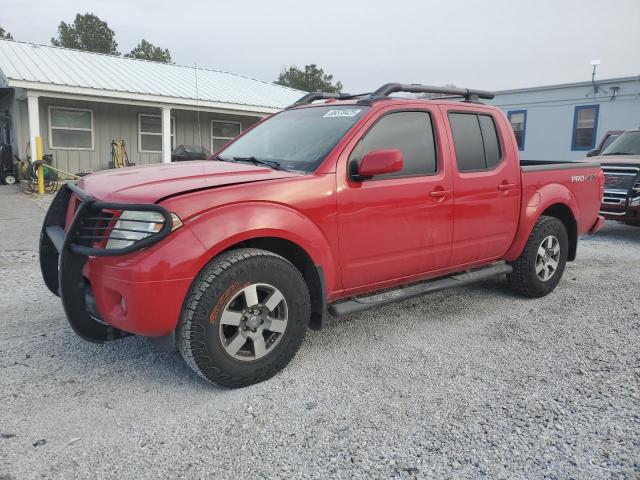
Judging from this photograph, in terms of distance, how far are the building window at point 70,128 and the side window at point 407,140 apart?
14.6m

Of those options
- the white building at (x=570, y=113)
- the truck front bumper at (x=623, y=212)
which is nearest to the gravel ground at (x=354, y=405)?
the truck front bumper at (x=623, y=212)

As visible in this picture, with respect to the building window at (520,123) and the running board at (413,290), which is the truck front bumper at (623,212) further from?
the building window at (520,123)

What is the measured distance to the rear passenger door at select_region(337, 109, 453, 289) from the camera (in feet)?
11.8

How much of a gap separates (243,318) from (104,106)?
610 inches

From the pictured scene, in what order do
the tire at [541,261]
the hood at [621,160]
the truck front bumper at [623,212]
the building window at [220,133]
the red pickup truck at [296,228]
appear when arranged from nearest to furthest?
the red pickup truck at [296,228], the tire at [541,261], the truck front bumper at [623,212], the hood at [621,160], the building window at [220,133]

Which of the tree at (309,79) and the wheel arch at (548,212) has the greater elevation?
the tree at (309,79)

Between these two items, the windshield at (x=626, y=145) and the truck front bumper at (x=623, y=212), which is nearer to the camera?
the truck front bumper at (x=623, y=212)

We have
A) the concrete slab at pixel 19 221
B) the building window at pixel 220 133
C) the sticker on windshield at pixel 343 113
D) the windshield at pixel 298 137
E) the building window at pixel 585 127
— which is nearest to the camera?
the windshield at pixel 298 137

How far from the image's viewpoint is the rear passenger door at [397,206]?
360 cm

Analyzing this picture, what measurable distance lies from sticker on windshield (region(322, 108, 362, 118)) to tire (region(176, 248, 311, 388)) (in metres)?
1.33

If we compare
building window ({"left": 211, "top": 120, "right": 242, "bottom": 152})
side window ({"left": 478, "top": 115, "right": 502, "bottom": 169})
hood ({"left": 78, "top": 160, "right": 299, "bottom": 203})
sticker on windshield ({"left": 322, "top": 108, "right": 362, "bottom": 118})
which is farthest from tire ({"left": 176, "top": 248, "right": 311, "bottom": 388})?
building window ({"left": 211, "top": 120, "right": 242, "bottom": 152})

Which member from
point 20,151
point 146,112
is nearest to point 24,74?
point 20,151

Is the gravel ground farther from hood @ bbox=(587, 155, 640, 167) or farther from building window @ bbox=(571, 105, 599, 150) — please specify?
building window @ bbox=(571, 105, 599, 150)

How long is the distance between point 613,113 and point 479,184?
1695 centimetres
